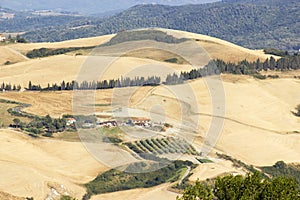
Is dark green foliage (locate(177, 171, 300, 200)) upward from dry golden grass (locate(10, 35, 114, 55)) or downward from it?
upward

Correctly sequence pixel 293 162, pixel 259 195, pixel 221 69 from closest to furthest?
pixel 259 195, pixel 293 162, pixel 221 69

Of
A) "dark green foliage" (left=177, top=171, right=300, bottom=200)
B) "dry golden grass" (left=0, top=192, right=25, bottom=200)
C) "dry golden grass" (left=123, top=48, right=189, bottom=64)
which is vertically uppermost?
"dark green foliage" (left=177, top=171, right=300, bottom=200)

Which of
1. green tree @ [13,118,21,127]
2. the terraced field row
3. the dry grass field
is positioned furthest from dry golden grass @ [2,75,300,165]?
green tree @ [13,118,21,127]

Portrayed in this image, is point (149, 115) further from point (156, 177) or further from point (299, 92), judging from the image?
point (299, 92)

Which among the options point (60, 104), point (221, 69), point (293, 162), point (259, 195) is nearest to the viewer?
point (259, 195)

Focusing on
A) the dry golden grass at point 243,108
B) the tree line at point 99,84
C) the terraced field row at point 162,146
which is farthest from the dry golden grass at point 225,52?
the terraced field row at point 162,146

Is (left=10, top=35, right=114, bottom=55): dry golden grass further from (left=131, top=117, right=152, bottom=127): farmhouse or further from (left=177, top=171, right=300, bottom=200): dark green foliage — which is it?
(left=177, top=171, right=300, bottom=200): dark green foliage

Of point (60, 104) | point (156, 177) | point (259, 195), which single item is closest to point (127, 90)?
point (60, 104)
